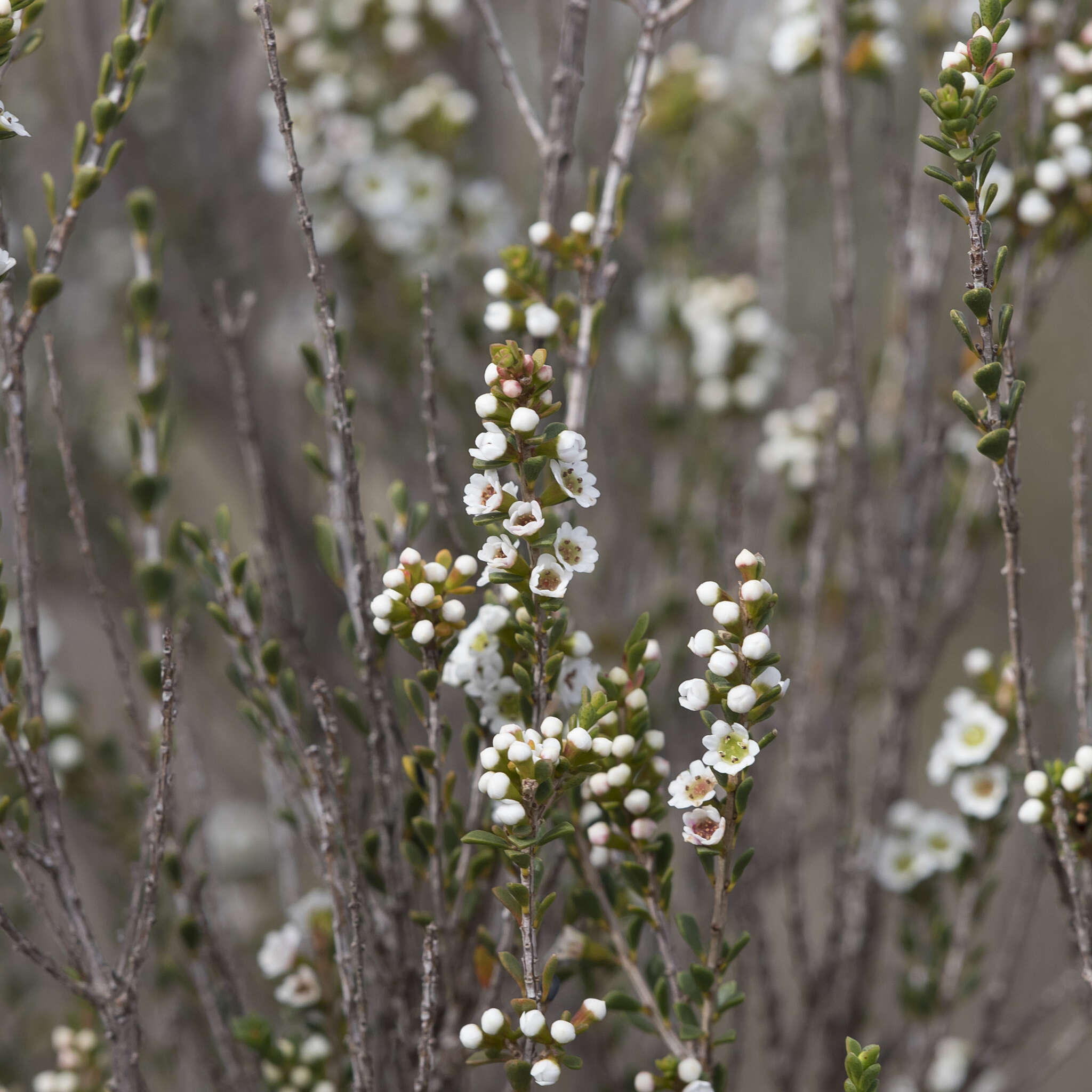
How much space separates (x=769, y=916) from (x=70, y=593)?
5.87 feet

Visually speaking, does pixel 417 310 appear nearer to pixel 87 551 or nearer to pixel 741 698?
pixel 87 551

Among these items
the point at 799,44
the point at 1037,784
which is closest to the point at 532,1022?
the point at 1037,784

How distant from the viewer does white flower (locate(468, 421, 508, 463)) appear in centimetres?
58

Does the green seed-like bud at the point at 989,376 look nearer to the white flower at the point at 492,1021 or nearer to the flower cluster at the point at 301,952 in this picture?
the white flower at the point at 492,1021

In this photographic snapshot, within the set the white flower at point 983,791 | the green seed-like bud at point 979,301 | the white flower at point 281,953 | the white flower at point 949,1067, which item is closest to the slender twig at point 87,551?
the white flower at point 281,953

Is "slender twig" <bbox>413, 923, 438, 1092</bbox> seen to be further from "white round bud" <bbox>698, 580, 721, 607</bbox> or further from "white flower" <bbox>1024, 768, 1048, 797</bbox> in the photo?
"white flower" <bbox>1024, 768, 1048, 797</bbox>

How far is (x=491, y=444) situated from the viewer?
1.92ft

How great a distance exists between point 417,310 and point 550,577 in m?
0.94

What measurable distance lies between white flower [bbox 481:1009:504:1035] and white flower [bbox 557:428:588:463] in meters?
0.31

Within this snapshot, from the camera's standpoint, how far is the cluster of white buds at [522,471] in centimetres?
59

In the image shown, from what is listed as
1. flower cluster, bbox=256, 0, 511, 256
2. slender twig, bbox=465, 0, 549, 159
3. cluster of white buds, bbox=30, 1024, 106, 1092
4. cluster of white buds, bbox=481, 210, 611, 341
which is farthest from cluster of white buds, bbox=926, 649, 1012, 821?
flower cluster, bbox=256, 0, 511, 256

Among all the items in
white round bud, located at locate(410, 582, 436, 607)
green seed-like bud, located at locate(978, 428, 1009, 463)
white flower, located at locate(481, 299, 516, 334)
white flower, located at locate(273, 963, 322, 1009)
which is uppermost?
white flower, located at locate(481, 299, 516, 334)

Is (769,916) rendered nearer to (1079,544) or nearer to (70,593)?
(70,593)

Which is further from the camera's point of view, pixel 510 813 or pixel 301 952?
pixel 301 952
